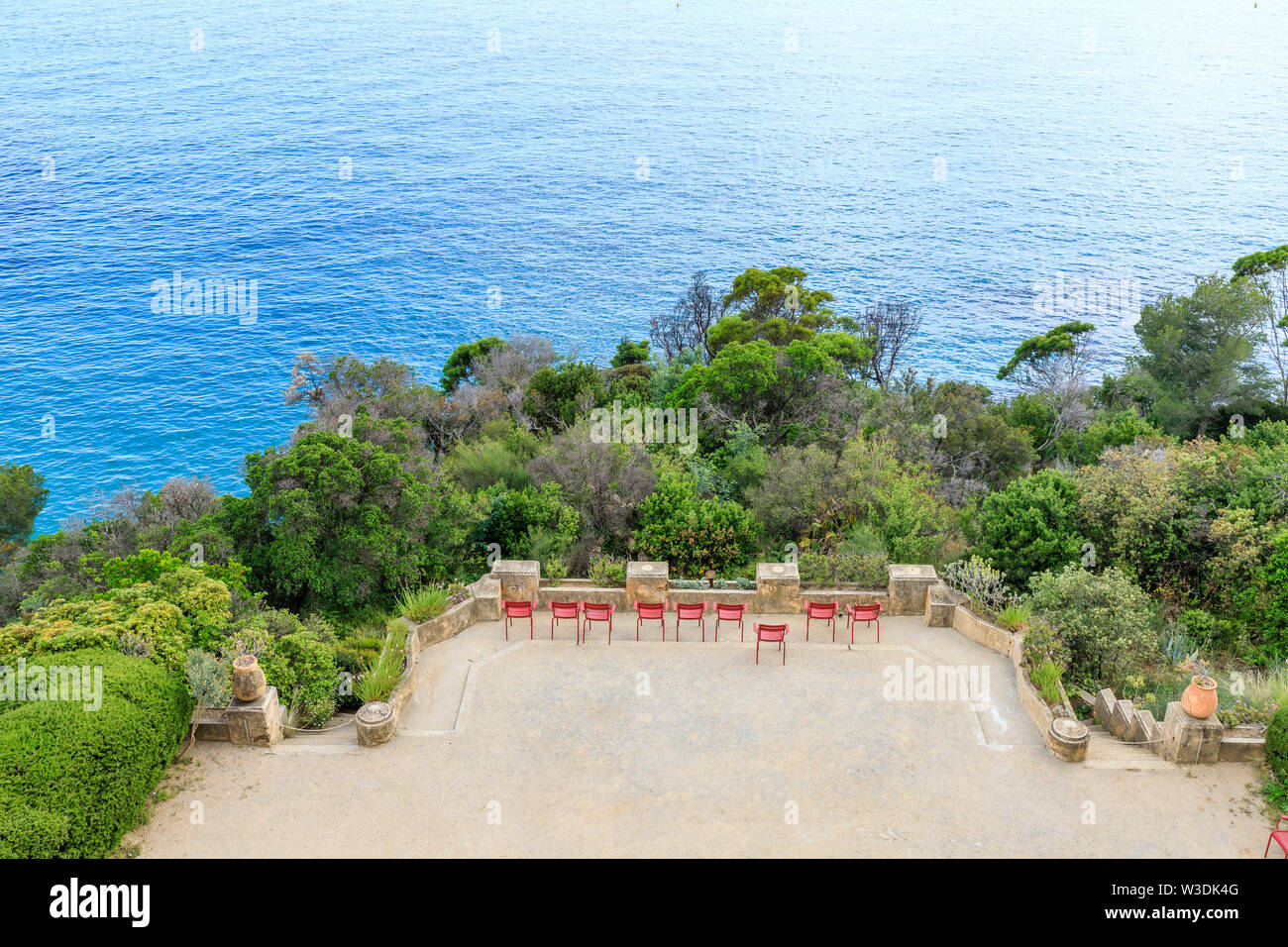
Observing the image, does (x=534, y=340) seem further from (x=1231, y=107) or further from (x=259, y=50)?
(x=259, y=50)

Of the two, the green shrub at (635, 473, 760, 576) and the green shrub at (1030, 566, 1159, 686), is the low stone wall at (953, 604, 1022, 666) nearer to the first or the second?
the green shrub at (1030, 566, 1159, 686)

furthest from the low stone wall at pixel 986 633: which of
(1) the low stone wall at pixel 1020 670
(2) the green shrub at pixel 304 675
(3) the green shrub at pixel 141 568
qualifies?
(3) the green shrub at pixel 141 568

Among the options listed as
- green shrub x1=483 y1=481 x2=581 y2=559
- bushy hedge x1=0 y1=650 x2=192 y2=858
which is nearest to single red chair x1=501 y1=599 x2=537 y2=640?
green shrub x1=483 y1=481 x2=581 y2=559

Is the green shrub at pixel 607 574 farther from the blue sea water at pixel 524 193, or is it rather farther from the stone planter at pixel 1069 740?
the blue sea water at pixel 524 193

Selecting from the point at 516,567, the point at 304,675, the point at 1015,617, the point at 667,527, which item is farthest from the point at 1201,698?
the point at 304,675

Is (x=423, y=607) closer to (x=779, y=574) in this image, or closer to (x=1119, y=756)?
(x=779, y=574)
